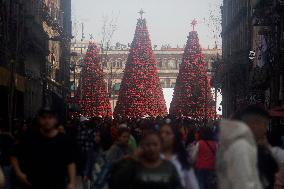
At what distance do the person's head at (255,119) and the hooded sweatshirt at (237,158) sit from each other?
28.9 inches

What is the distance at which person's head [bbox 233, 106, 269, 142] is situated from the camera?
7715 millimetres

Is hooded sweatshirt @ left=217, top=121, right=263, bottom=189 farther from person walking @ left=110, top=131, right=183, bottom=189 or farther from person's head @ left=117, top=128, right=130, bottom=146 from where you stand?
person's head @ left=117, top=128, right=130, bottom=146

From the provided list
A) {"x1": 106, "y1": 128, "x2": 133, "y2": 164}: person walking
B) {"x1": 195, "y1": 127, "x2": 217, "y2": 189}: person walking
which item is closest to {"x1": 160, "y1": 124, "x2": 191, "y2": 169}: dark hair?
{"x1": 106, "y1": 128, "x2": 133, "y2": 164}: person walking

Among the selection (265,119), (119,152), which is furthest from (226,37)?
(265,119)

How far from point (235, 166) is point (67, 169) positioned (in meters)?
2.67

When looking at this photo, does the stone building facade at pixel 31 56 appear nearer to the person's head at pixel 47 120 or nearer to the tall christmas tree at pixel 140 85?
the tall christmas tree at pixel 140 85

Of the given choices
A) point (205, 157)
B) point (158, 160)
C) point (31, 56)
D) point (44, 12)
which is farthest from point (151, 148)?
point (44, 12)

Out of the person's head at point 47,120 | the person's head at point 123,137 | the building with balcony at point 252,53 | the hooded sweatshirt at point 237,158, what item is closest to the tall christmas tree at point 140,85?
the building with balcony at point 252,53

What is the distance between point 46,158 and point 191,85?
3094 inches

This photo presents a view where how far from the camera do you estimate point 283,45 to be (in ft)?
122

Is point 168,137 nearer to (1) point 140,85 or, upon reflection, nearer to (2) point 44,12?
(2) point 44,12

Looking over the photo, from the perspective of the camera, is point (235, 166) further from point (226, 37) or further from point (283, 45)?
point (226, 37)

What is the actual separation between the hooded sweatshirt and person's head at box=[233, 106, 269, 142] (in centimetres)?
73

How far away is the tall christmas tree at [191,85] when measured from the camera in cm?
8562
